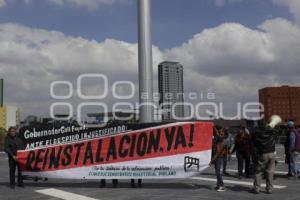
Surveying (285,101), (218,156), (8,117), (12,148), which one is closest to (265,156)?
(218,156)

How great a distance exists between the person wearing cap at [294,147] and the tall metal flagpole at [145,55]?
493 centimetres

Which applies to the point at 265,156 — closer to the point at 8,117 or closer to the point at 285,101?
the point at 285,101

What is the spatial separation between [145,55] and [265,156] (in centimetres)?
707

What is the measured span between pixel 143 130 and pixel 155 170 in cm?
110

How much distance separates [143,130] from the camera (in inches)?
505

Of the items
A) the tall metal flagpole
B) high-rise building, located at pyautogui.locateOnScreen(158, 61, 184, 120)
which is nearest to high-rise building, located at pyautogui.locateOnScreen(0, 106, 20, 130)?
high-rise building, located at pyautogui.locateOnScreen(158, 61, 184, 120)

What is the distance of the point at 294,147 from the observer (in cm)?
1470

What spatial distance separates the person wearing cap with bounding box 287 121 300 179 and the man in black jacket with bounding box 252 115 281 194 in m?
3.16

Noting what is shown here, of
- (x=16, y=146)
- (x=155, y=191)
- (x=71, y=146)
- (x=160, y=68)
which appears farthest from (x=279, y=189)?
(x=160, y=68)

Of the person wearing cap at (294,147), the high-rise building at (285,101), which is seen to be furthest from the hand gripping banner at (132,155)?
the high-rise building at (285,101)

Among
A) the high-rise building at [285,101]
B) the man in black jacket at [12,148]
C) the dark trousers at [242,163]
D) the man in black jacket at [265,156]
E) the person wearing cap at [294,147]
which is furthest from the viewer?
the high-rise building at [285,101]

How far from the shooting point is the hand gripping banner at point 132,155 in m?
12.3

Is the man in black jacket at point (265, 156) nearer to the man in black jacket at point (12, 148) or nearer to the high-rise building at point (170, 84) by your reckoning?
the man in black jacket at point (12, 148)

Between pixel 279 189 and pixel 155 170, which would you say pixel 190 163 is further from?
pixel 279 189
